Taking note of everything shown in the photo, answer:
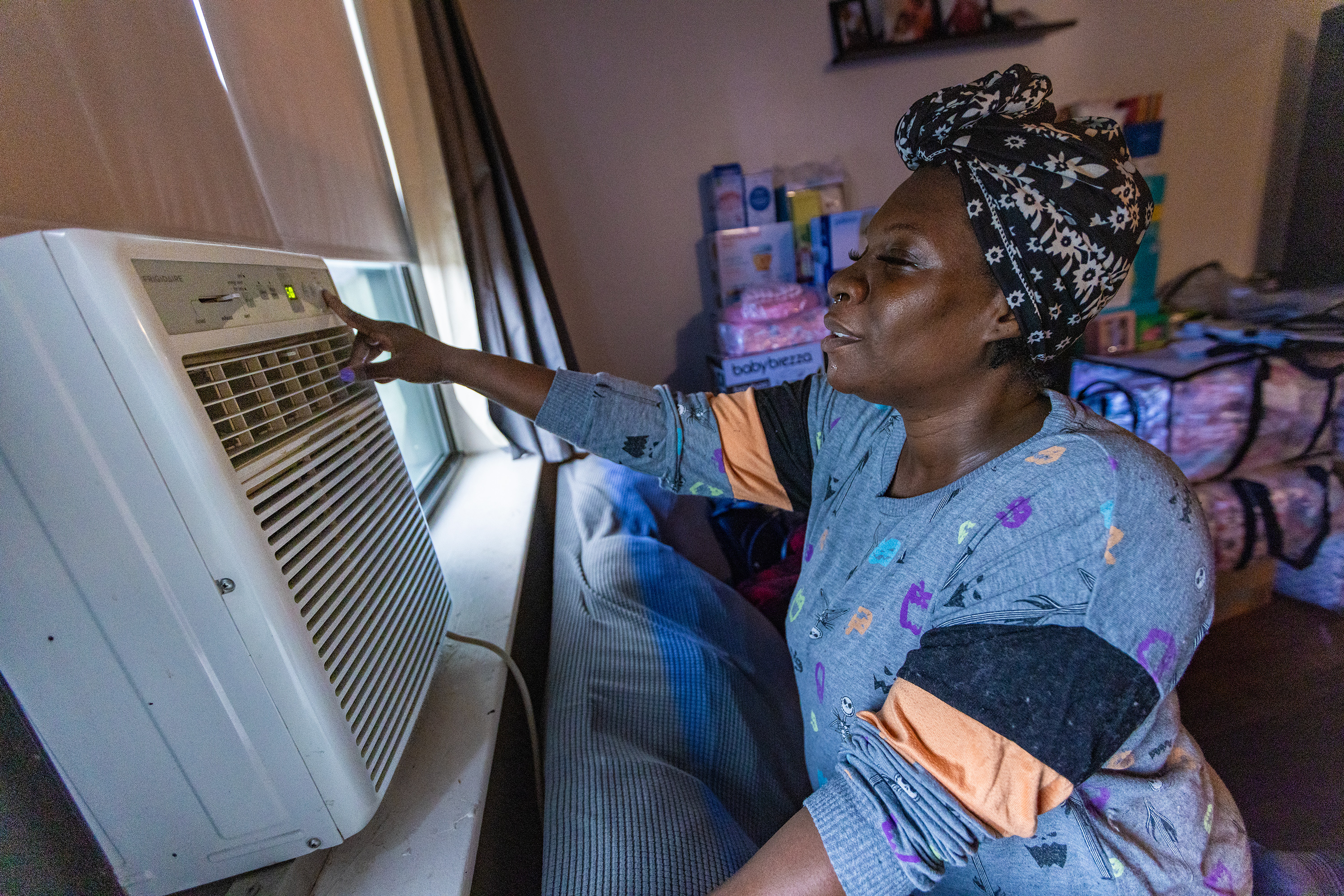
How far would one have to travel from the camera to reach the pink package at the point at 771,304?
83.1 inches

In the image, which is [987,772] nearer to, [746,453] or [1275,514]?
[746,453]

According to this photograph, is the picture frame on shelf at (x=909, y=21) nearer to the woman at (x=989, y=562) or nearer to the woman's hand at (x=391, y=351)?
the woman at (x=989, y=562)

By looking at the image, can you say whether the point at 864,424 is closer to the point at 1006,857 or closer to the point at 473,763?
the point at 1006,857

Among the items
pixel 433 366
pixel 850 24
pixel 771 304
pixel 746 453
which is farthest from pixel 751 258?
pixel 433 366

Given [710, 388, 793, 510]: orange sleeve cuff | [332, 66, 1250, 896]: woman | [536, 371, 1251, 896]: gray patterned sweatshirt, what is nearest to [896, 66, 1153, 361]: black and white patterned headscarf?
[332, 66, 1250, 896]: woman

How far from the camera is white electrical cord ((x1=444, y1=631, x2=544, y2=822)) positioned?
2.53 feet

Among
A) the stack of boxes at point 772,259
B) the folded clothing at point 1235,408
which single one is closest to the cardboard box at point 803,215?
the stack of boxes at point 772,259

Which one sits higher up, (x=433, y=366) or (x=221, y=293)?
(x=221, y=293)

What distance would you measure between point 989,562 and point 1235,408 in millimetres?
1918

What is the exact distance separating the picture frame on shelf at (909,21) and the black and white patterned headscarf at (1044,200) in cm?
204

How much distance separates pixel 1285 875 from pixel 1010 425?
63 cm

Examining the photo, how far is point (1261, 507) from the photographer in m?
1.77

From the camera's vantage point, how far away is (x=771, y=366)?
6.92ft

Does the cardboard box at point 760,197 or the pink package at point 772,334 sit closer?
the pink package at point 772,334
